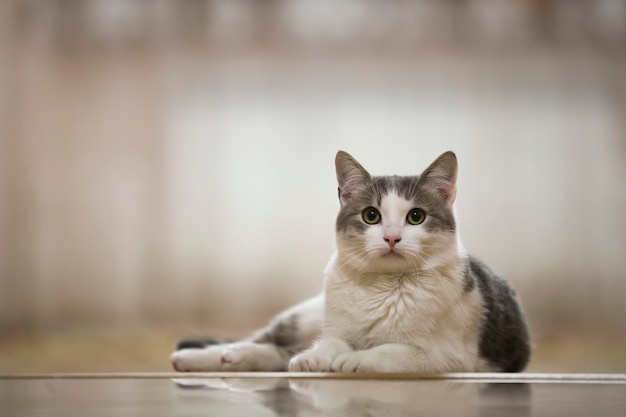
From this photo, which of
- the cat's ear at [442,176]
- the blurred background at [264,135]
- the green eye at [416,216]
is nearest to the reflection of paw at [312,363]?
the green eye at [416,216]

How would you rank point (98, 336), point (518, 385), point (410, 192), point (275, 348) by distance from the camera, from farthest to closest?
point (98, 336), point (275, 348), point (410, 192), point (518, 385)

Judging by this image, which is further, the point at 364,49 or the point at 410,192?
the point at 364,49

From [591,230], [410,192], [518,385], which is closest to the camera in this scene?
[518,385]

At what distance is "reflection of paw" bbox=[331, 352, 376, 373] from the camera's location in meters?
1.47

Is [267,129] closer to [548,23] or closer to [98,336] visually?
[98,336]

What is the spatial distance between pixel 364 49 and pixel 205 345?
2615 millimetres

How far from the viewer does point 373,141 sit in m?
4.09

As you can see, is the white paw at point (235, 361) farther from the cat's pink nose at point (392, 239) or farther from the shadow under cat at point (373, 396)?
the cat's pink nose at point (392, 239)

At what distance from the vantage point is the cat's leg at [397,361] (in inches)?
58.4

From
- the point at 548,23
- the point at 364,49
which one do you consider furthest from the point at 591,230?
the point at 364,49

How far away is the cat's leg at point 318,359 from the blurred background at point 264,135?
2340 millimetres

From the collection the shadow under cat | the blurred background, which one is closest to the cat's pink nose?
the shadow under cat

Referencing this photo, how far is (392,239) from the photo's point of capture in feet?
5.24

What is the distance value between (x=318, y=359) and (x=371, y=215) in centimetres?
39
